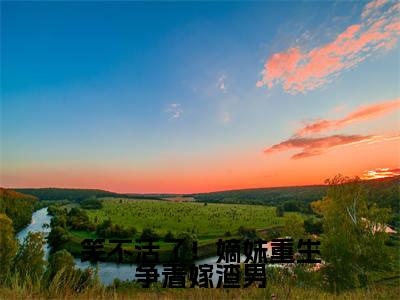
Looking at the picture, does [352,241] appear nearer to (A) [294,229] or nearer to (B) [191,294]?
(A) [294,229]

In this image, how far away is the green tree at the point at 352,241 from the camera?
3953 centimetres

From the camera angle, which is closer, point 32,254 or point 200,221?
point 32,254

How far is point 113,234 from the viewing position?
129250 mm

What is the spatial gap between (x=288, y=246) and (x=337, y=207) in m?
25.7

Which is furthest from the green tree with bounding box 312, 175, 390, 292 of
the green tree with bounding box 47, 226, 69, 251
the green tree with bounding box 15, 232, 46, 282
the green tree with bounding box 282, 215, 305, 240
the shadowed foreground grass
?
the green tree with bounding box 47, 226, 69, 251

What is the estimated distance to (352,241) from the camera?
3984 cm

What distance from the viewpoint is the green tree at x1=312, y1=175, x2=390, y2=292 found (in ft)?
130

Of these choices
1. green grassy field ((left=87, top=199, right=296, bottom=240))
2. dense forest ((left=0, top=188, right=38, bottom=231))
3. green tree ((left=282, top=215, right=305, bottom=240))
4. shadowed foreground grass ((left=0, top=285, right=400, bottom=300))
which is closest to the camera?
shadowed foreground grass ((left=0, top=285, right=400, bottom=300))

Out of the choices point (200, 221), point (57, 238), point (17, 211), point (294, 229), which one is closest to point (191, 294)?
point (294, 229)

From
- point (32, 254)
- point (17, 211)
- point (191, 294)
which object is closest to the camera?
point (191, 294)

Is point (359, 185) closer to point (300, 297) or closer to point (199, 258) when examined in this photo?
point (300, 297)

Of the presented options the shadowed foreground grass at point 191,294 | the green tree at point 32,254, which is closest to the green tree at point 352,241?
the shadowed foreground grass at point 191,294

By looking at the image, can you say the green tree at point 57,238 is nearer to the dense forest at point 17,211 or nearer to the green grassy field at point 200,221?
the dense forest at point 17,211

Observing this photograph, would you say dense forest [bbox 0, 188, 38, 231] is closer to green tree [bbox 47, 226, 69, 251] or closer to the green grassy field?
green tree [bbox 47, 226, 69, 251]
